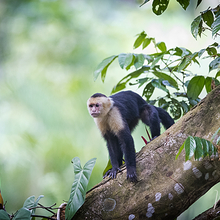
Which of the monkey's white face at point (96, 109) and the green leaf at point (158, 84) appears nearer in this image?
the monkey's white face at point (96, 109)

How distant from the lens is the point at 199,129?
1.68 m

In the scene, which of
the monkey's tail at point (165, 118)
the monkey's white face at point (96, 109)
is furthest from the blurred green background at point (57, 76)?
the monkey's white face at point (96, 109)

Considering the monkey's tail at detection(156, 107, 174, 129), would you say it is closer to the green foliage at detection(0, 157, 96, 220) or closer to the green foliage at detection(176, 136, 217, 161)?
the green foliage at detection(0, 157, 96, 220)

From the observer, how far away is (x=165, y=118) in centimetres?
263

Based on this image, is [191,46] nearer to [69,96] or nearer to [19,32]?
[69,96]

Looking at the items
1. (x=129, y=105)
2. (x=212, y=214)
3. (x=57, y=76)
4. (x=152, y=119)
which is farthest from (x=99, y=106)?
(x=57, y=76)

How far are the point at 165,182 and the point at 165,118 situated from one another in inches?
44.2

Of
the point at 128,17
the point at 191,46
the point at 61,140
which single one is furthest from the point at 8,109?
the point at 191,46

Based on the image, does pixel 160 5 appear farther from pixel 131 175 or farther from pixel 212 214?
pixel 212 214

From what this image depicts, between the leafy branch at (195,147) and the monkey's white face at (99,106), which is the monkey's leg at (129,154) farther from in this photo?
the leafy branch at (195,147)

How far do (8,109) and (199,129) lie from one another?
297 centimetres

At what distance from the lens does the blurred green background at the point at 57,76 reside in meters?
3.52

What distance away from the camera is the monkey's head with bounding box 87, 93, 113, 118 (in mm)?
2207

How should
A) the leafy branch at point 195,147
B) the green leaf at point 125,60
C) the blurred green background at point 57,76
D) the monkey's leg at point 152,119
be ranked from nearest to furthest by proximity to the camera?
the leafy branch at point 195,147 < the green leaf at point 125,60 < the monkey's leg at point 152,119 < the blurred green background at point 57,76
